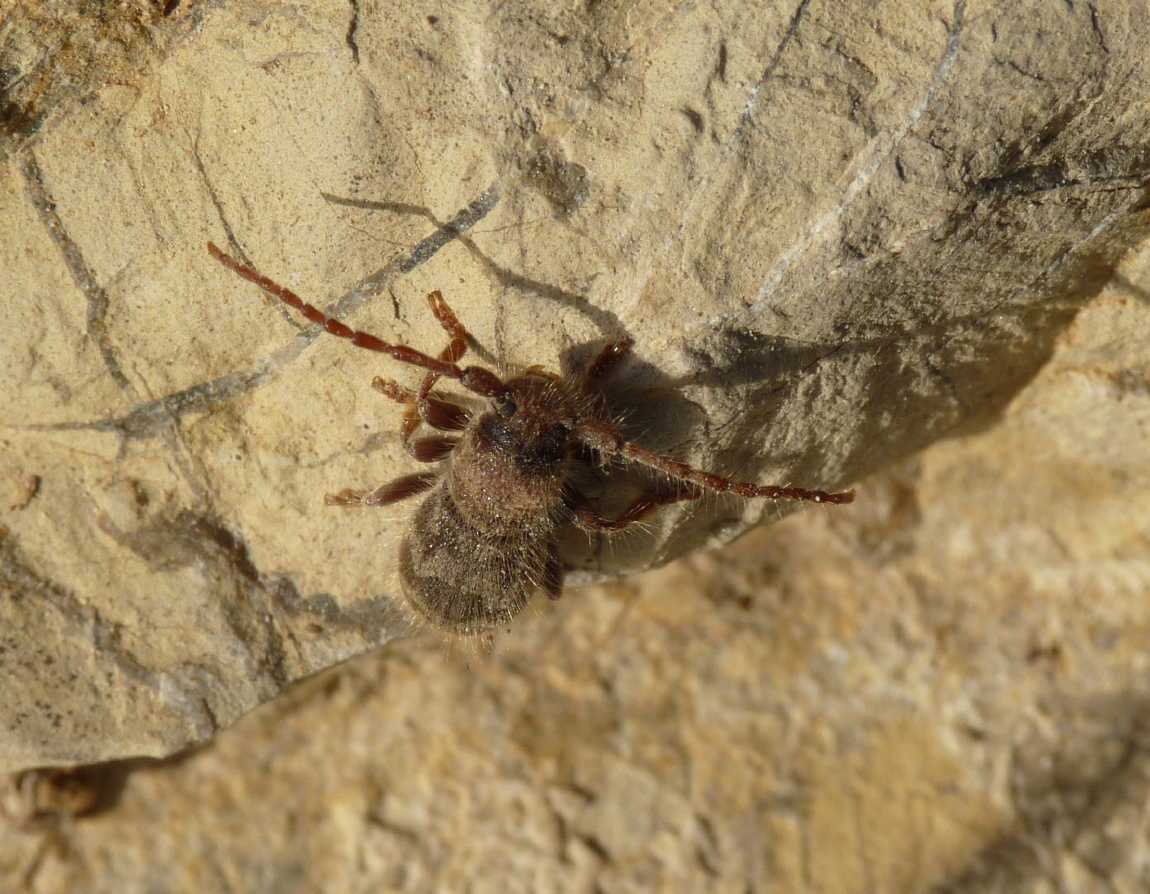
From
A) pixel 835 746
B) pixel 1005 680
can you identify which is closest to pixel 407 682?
pixel 835 746

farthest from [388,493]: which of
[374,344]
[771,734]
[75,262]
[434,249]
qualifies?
[771,734]

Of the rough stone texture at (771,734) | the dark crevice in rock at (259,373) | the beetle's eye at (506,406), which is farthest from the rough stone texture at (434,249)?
the rough stone texture at (771,734)

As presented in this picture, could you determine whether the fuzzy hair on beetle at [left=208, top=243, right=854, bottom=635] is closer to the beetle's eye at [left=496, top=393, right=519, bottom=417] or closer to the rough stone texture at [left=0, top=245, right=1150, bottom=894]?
the beetle's eye at [left=496, top=393, right=519, bottom=417]

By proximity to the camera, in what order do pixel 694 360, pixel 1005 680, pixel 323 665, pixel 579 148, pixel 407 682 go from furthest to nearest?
pixel 407 682, pixel 1005 680, pixel 323 665, pixel 694 360, pixel 579 148

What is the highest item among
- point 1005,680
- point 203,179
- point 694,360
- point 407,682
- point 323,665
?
point 694,360

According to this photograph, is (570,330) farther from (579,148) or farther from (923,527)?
(923,527)

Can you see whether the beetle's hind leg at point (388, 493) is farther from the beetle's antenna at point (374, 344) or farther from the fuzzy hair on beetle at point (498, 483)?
the beetle's antenna at point (374, 344)

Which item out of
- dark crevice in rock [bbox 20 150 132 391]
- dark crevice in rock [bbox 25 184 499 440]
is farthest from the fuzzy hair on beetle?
dark crevice in rock [bbox 20 150 132 391]

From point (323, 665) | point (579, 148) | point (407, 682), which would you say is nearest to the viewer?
point (579, 148)
